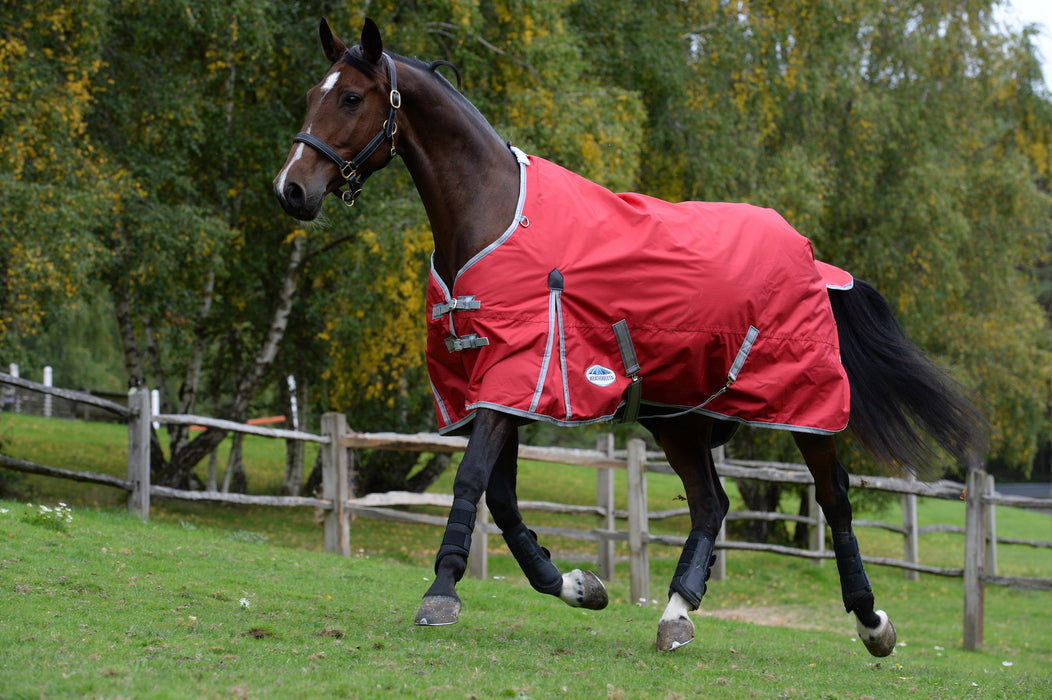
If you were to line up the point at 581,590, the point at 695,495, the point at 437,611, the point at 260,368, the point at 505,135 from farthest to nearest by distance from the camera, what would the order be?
the point at 260,368 → the point at 505,135 → the point at 695,495 → the point at 581,590 → the point at 437,611

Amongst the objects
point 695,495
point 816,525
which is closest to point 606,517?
point 816,525

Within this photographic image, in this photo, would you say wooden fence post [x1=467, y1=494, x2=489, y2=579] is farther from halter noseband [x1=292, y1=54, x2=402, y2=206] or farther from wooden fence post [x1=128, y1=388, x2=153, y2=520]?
halter noseband [x1=292, y1=54, x2=402, y2=206]

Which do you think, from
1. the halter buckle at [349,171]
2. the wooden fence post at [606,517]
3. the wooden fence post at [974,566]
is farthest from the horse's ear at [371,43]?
the wooden fence post at [606,517]

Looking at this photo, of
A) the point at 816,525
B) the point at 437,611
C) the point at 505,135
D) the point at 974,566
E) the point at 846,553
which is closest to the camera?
the point at 437,611

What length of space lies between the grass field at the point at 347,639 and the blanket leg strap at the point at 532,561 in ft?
0.90

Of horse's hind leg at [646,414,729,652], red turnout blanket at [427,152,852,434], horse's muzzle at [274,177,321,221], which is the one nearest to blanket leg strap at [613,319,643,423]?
red turnout blanket at [427,152,852,434]

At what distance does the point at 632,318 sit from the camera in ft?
14.4

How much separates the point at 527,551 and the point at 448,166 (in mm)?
1717

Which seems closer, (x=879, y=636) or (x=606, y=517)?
(x=879, y=636)

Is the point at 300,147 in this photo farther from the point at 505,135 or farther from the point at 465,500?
the point at 505,135

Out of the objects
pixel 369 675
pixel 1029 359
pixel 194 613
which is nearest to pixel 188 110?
pixel 194 613

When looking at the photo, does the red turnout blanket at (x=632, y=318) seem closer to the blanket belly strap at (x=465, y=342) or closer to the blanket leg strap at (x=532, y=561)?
the blanket belly strap at (x=465, y=342)

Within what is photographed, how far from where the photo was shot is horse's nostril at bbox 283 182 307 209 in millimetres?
4043

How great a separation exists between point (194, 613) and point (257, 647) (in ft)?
2.62
